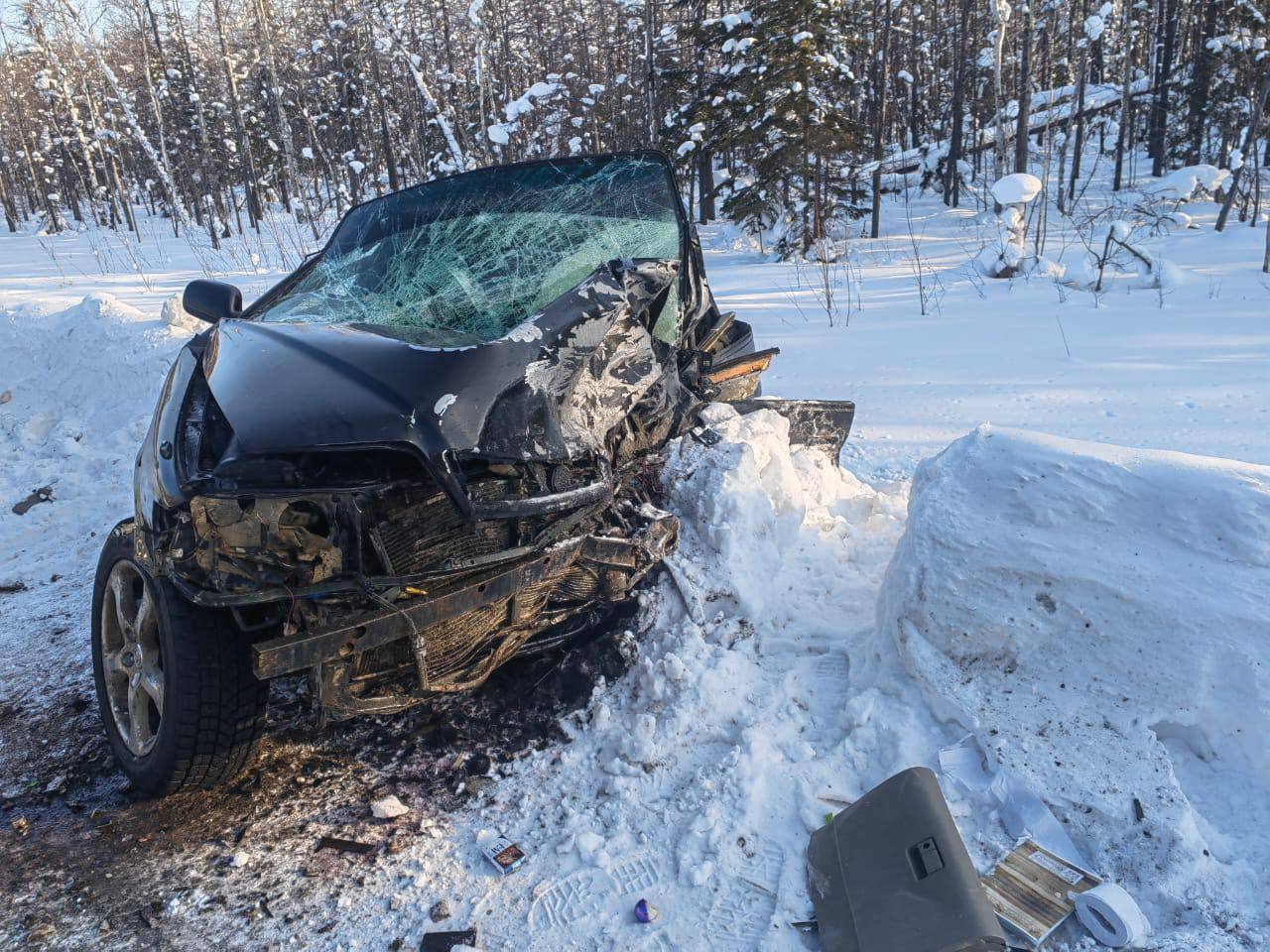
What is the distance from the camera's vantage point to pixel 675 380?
3254 mm

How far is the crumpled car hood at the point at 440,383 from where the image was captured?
6.97 feet

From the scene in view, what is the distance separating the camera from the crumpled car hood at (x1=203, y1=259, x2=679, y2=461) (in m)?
2.12

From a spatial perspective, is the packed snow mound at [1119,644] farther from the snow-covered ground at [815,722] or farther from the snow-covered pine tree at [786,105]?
the snow-covered pine tree at [786,105]

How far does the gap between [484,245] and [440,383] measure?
4.85 ft

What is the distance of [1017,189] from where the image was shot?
11.0 metres

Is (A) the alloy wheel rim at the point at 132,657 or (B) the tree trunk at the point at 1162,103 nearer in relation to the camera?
(A) the alloy wheel rim at the point at 132,657

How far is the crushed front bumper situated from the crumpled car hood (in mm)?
373

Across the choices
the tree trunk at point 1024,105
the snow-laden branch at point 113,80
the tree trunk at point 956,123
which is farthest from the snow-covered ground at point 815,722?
the snow-laden branch at point 113,80

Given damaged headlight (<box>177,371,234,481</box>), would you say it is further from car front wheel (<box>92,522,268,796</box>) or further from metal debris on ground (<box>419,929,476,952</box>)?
metal debris on ground (<box>419,929,476,952</box>)

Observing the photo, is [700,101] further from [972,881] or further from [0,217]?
[0,217]

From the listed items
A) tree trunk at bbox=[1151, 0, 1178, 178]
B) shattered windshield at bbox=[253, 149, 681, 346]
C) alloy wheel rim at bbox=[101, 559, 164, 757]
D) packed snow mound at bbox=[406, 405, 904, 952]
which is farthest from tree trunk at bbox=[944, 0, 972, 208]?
alloy wheel rim at bbox=[101, 559, 164, 757]

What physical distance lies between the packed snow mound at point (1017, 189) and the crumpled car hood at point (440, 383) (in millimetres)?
10204

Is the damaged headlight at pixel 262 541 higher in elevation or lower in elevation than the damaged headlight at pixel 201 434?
lower

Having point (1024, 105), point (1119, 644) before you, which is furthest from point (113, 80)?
point (1119, 644)
